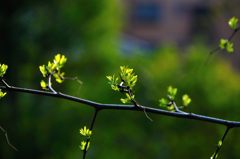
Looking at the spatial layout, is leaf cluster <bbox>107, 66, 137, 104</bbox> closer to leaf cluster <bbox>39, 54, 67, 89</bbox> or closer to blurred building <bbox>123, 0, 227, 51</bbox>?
leaf cluster <bbox>39, 54, 67, 89</bbox>

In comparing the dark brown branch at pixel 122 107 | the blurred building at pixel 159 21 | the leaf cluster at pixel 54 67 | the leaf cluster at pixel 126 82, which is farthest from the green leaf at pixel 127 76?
the blurred building at pixel 159 21

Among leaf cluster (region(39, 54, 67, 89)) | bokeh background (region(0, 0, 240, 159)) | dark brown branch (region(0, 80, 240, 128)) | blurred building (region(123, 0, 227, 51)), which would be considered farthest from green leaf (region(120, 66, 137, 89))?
blurred building (region(123, 0, 227, 51))

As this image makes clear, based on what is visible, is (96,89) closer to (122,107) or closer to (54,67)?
(54,67)

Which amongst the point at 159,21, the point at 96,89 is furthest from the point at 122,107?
the point at 159,21

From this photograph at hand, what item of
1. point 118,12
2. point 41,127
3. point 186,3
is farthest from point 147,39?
point 41,127

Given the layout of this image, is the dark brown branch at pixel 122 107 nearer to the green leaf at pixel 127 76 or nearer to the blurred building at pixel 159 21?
the green leaf at pixel 127 76

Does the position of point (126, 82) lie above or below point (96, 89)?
below
